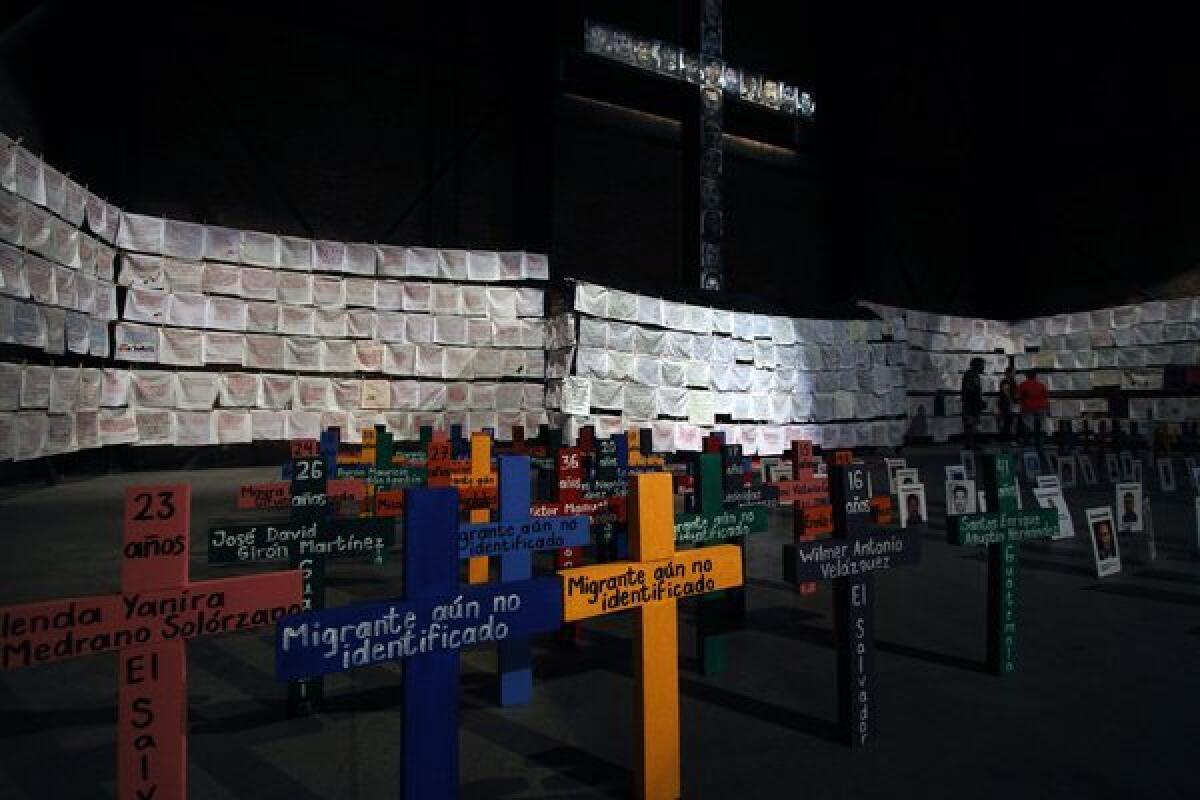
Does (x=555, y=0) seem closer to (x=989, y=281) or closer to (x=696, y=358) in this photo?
(x=696, y=358)

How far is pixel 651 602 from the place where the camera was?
2430 millimetres

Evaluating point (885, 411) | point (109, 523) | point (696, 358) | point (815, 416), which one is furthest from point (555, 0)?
point (109, 523)

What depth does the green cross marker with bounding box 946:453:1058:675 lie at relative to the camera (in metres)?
3.55

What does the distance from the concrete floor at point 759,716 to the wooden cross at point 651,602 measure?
216 mm

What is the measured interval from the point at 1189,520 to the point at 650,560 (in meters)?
9.15

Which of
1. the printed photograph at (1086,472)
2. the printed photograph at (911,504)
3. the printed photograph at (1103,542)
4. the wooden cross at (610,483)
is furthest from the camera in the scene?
the printed photograph at (1086,472)

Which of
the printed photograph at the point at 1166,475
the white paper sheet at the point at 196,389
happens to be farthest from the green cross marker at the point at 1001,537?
the white paper sheet at the point at 196,389

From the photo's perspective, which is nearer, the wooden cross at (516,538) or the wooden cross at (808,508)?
the wooden cross at (516,538)

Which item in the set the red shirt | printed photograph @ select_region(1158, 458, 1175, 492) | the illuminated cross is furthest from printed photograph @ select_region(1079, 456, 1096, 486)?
the illuminated cross

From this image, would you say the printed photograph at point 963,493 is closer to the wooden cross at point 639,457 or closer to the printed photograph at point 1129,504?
the printed photograph at point 1129,504

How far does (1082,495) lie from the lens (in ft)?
35.1

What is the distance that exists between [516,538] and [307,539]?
855mm

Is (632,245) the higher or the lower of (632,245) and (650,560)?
the higher

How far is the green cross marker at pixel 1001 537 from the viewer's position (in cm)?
355
